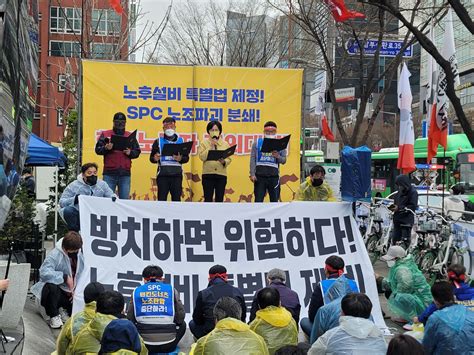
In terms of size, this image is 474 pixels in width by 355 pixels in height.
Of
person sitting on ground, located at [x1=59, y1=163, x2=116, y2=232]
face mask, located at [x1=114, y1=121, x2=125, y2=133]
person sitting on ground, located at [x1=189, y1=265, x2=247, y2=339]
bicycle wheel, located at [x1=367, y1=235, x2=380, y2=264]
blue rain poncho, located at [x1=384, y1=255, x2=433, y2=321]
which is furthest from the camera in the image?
bicycle wheel, located at [x1=367, y1=235, x2=380, y2=264]

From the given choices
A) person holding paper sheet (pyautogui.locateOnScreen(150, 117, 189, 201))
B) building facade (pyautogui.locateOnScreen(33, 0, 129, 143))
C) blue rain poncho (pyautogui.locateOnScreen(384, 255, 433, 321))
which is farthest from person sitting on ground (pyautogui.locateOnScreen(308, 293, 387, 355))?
building facade (pyautogui.locateOnScreen(33, 0, 129, 143))

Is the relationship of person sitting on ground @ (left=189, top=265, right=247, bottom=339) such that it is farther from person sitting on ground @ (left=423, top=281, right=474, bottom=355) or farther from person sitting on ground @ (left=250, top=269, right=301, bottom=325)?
person sitting on ground @ (left=423, top=281, right=474, bottom=355)

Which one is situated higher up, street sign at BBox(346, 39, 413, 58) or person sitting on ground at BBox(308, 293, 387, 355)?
street sign at BBox(346, 39, 413, 58)

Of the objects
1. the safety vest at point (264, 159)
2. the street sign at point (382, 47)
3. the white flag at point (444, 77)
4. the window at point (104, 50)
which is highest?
the window at point (104, 50)

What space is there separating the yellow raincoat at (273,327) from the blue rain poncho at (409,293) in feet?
10.6

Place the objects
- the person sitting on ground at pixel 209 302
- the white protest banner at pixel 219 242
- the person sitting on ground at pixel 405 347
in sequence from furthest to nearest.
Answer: the white protest banner at pixel 219 242 → the person sitting on ground at pixel 209 302 → the person sitting on ground at pixel 405 347

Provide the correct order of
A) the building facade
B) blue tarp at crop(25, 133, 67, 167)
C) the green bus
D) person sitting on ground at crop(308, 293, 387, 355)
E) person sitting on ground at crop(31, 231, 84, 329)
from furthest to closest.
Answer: the green bus < the building facade < blue tarp at crop(25, 133, 67, 167) < person sitting on ground at crop(31, 231, 84, 329) < person sitting on ground at crop(308, 293, 387, 355)

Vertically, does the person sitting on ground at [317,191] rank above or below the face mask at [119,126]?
below

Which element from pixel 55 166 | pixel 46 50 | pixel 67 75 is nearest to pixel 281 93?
pixel 55 166

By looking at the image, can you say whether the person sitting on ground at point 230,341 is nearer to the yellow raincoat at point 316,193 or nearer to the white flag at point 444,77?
the yellow raincoat at point 316,193

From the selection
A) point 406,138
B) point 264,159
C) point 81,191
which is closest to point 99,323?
point 81,191

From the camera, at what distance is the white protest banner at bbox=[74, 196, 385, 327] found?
815 cm

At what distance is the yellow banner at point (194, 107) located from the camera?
12.8 metres

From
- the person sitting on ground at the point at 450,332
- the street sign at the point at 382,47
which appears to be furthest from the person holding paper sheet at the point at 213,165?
the street sign at the point at 382,47
